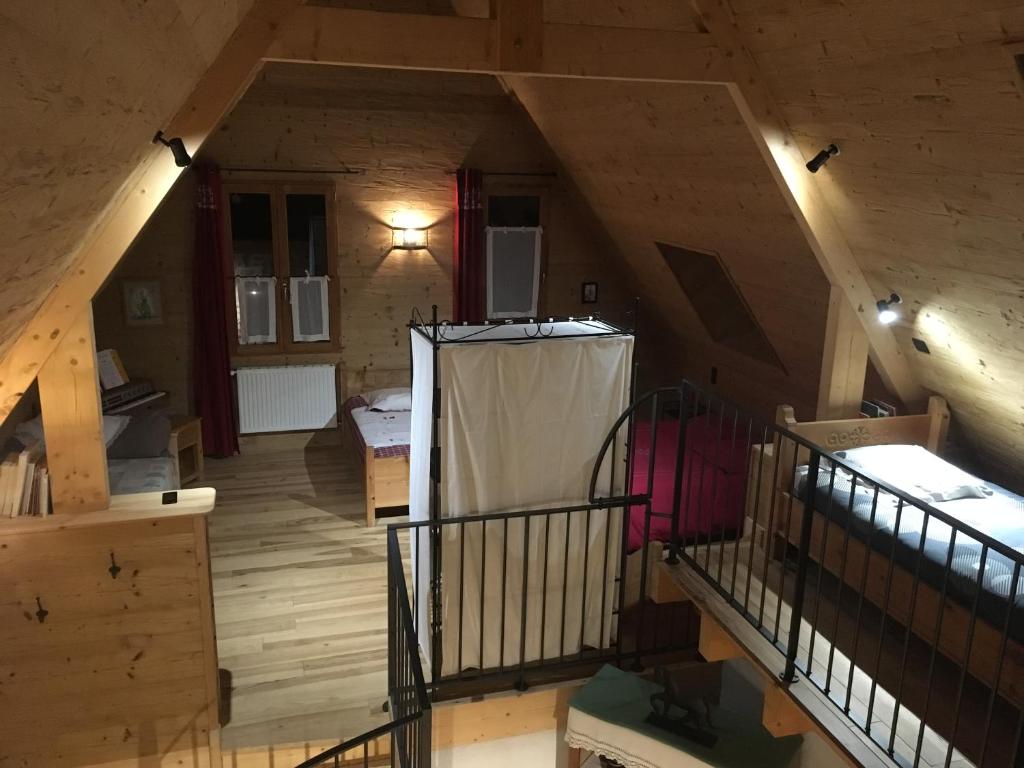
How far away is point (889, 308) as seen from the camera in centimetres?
399

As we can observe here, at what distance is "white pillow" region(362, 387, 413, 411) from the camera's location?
6539mm

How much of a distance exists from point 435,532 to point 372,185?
401 centimetres

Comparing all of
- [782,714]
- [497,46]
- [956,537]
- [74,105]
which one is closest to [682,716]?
[782,714]

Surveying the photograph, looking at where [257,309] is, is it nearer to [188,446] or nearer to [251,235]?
[251,235]

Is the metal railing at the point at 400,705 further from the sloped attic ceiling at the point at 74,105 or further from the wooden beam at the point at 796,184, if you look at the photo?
the wooden beam at the point at 796,184

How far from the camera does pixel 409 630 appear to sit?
2.80 metres

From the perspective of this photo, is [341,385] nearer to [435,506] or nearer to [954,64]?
[435,506]

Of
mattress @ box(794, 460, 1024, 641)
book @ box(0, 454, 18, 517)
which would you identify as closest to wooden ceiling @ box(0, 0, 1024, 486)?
mattress @ box(794, 460, 1024, 641)

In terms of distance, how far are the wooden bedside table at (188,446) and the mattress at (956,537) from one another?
14.9ft

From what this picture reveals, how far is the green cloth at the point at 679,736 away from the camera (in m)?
3.13

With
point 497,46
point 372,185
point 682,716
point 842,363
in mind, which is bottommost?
point 682,716

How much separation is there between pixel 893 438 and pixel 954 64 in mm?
2278

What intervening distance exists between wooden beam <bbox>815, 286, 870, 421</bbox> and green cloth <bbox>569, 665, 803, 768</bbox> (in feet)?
5.57

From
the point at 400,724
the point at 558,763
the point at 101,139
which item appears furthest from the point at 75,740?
the point at 101,139
